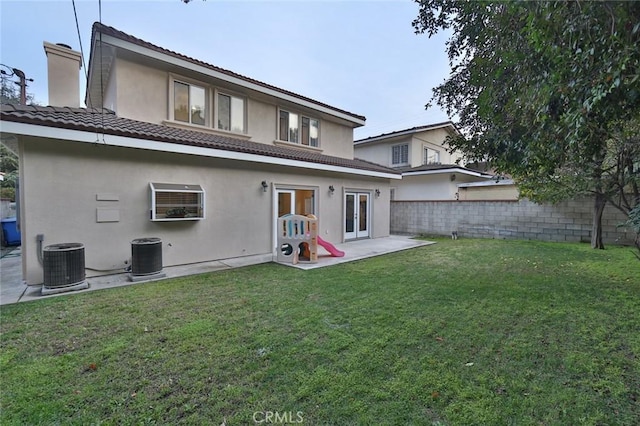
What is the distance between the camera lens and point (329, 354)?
3242mm

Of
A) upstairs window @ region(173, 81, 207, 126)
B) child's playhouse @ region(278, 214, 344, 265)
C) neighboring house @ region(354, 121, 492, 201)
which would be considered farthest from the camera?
neighboring house @ region(354, 121, 492, 201)

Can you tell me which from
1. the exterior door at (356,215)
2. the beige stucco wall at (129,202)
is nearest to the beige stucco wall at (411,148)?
the exterior door at (356,215)

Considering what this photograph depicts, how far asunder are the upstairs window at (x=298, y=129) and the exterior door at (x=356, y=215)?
2.96 meters

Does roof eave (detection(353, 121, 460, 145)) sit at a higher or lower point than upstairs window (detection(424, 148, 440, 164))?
higher

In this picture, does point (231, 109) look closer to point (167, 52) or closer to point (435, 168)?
point (167, 52)

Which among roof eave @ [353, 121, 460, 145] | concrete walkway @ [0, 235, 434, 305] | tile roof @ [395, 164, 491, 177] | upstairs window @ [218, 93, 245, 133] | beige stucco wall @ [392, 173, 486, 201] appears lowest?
concrete walkway @ [0, 235, 434, 305]

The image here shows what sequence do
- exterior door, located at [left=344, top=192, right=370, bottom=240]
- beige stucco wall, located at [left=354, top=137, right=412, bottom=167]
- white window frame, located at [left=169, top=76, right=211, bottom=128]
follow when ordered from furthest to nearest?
beige stucco wall, located at [left=354, top=137, right=412, bottom=167], exterior door, located at [left=344, top=192, right=370, bottom=240], white window frame, located at [left=169, top=76, right=211, bottom=128]

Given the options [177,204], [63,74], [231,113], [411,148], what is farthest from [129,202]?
[411,148]

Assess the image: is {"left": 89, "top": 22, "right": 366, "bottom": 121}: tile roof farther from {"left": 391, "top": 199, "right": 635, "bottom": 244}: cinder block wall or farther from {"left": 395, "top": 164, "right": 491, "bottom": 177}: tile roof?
{"left": 395, "top": 164, "right": 491, "bottom": 177}: tile roof

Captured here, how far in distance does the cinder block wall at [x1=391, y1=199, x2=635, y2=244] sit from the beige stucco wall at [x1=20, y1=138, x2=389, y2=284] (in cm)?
820

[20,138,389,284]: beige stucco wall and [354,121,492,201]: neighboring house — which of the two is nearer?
[20,138,389,284]: beige stucco wall

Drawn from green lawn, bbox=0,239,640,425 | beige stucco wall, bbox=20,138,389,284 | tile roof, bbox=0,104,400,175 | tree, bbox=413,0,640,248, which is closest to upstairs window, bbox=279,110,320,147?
beige stucco wall, bbox=20,138,389,284

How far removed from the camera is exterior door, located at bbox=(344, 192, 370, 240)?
12539mm

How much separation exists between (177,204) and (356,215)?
749cm
